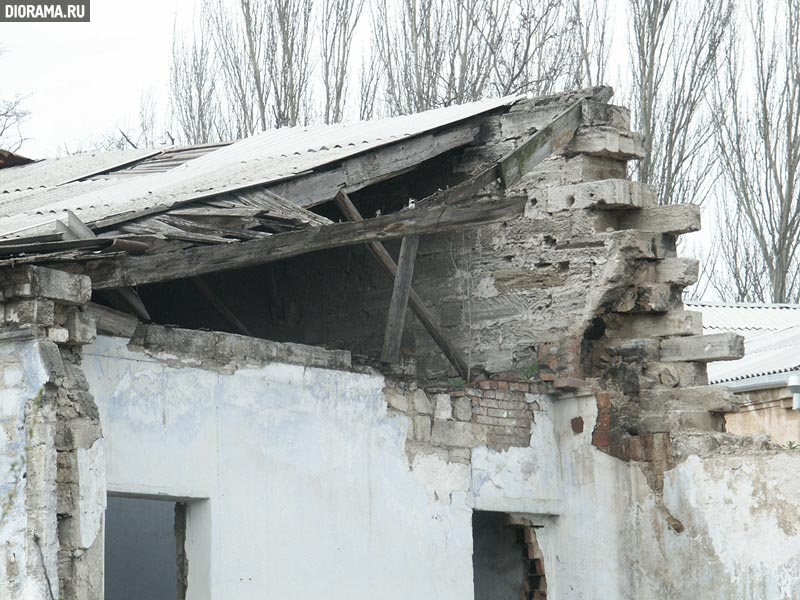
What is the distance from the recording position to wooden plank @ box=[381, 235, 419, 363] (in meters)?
8.25

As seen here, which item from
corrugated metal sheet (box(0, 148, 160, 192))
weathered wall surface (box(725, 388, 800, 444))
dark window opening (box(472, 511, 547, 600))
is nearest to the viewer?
dark window opening (box(472, 511, 547, 600))

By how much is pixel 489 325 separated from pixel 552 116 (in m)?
1.47

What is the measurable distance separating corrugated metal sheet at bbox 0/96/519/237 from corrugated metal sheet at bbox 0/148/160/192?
0.68m

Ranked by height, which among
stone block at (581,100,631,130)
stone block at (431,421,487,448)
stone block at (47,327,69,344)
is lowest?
stone block at (431,421,487,448)

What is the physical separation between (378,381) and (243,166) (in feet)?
5.82

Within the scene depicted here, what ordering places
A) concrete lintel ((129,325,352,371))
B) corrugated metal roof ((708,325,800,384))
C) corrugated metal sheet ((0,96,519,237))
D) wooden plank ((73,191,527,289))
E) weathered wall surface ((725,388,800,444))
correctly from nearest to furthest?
wooden plank ((73,191,527,289)) → concrete lintel ((129,325,352,371)) → corrugated metal sheet ((0,96,519,237)) → corrugated metal roof ((708,325,800,384)) → weathered wall surface ((725,388,800,444))

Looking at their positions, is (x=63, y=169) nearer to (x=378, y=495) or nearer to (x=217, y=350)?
(x=217, y=350)

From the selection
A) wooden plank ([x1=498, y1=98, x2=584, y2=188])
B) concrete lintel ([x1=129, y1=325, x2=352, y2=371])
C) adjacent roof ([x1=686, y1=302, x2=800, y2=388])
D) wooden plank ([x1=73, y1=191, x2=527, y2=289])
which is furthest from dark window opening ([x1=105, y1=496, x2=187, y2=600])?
adjacent roof ([x1=686, y1=302, x2=800, y2=388])

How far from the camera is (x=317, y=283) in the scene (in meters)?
9.99

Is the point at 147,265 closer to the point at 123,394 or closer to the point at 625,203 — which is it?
the point at 123,394

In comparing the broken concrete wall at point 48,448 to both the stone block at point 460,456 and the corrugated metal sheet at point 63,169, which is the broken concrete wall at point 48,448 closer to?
the stone block at point 460,456

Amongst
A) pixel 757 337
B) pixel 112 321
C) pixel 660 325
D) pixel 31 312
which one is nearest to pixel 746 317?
pixel 757 337

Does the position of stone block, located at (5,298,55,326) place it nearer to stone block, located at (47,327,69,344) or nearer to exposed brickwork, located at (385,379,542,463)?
stone block, located at (47,327,69,344)

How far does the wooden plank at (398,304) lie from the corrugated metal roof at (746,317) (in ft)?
27.3
